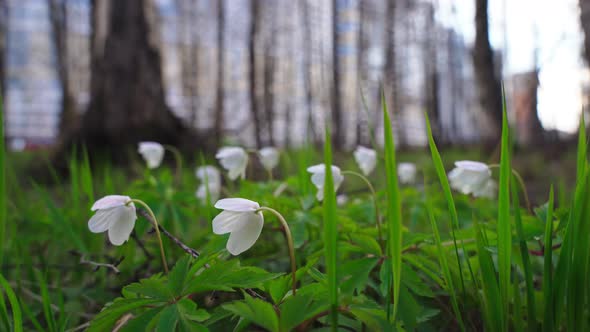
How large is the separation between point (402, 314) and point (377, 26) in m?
20.0

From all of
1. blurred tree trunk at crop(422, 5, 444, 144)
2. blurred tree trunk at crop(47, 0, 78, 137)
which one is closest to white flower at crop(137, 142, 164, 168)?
blurred tree trunk at crop(47, 0, 78, 137)

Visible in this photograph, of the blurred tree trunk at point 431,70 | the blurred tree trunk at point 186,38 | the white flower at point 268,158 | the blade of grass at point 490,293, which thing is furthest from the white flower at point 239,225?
the blurred tree trunk at point 186,38

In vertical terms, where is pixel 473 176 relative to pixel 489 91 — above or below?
below

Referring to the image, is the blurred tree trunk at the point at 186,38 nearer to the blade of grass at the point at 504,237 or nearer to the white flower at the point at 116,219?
the white flower at the point at 116,219

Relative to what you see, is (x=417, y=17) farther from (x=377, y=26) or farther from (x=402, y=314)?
(x=402, y=314)

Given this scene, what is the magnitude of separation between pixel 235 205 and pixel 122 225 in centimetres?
28

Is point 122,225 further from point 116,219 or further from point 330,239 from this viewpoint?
point 330,239

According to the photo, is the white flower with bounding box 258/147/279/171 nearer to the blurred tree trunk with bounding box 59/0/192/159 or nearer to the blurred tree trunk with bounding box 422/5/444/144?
the blurred tree trunk with bounding box 59/0/192/159

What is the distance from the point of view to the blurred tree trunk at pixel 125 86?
15.8 feet

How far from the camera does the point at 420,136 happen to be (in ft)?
104

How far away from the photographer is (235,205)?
758 millimetres

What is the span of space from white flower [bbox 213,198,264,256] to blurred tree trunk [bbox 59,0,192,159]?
420cm

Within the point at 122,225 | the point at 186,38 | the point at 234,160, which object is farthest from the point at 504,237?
the point at 186,38

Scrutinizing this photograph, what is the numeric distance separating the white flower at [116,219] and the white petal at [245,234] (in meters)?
0.25
